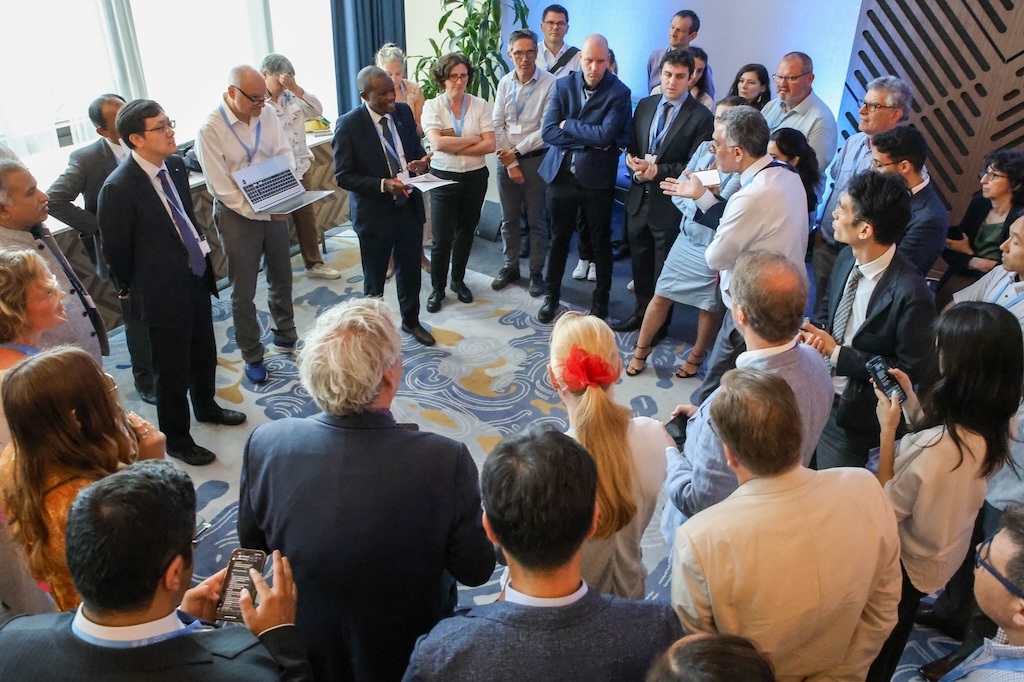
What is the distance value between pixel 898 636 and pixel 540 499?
1.45 meters

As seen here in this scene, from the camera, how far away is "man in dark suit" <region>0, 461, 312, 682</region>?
1.10 metres

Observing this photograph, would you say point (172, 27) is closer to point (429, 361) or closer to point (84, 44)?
point (84, 44)

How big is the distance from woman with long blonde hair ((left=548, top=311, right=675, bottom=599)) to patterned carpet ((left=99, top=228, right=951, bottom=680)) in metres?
0.99

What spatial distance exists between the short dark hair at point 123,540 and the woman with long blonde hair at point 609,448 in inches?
34.3

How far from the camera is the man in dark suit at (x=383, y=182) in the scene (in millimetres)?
3789

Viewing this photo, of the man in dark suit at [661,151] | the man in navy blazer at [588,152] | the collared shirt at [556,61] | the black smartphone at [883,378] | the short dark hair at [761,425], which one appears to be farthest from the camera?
the collared shirt at [556,61]

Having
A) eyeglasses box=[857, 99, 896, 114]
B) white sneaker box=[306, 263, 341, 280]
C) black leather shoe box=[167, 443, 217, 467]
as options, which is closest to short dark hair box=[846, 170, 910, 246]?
eyeglasses box=[857, 99, 896, 114]

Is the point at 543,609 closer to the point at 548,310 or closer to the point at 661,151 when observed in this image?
the point at 661,151

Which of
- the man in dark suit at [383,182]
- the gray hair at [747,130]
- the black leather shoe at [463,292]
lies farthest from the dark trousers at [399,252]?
the gray hair at [747,130]

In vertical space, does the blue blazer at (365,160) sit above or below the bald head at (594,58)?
below

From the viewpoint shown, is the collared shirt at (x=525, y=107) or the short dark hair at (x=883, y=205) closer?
the short dark hair at (x=883, y=205)

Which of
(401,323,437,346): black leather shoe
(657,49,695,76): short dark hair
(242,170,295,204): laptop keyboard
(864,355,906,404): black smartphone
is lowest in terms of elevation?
(401,323,437,346): black leather shoe

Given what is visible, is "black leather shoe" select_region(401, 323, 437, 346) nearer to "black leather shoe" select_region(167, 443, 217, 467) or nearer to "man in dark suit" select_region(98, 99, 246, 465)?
"man in dark suit" select_region(98, 99, 246, 465)

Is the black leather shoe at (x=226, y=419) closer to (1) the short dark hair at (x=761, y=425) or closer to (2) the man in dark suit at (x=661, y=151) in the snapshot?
(2) the man in dark suit at (x=661, y=151)
